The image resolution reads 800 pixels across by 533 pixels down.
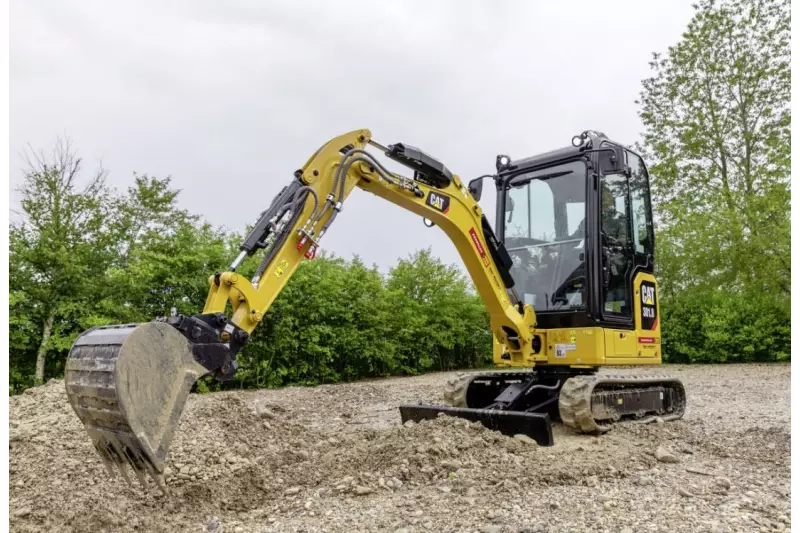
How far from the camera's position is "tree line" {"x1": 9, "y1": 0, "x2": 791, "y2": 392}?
1036 cm

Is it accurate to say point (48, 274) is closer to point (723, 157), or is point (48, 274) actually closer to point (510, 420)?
point (510, 420)

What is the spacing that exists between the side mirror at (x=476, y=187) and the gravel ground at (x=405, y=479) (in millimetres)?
2321

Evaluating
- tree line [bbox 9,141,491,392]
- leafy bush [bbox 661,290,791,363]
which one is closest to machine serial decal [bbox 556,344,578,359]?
tree line [bbox 9,141,491,392]

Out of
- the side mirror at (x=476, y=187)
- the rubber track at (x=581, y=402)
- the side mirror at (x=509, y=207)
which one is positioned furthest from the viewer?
the side mirror at (x=509, y=207)

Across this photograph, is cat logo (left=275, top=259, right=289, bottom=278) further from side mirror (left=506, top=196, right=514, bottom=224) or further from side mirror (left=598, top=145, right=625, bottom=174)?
side mirror (left=598, top=145, right=625, bottom=174)

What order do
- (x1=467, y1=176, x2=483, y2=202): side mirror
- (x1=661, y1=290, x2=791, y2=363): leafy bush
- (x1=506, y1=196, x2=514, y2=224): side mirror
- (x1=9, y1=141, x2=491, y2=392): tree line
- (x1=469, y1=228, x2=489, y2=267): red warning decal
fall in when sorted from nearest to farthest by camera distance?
1. (x1=469, y1=228, x2=489, y2=267): red warning decal
2. (x1=467, y1=176, x2=483, y2=202): side mirror
3. (x1=506, y1=196, x2=514, y2=224): side mirror
4. (x1=9, y1=141, x2=491, y2=392): tree line
5. (x1=661, y1=290, x2=791, y2=363): leafy bush

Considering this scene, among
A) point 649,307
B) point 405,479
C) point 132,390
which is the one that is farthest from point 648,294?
point 132,390

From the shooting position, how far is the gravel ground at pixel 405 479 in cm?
372

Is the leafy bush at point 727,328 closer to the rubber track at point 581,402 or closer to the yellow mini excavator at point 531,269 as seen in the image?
the yellow mini excavator at point 531,269

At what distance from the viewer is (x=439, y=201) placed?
5.65 meters

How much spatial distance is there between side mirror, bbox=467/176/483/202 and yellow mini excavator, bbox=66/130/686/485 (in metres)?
0.02

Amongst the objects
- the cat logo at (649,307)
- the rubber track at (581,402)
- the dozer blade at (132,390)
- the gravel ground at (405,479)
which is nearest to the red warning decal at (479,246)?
the rubber track at (581,402)

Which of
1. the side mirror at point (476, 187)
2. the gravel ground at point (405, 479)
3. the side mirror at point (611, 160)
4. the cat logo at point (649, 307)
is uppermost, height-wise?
the side mirror at point (611, 160)

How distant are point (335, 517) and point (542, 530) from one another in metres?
1.17
